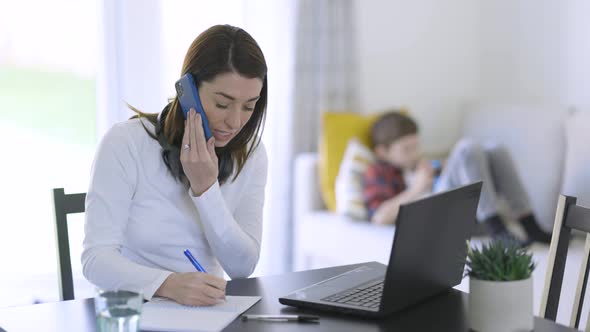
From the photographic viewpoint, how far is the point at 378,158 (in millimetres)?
3426

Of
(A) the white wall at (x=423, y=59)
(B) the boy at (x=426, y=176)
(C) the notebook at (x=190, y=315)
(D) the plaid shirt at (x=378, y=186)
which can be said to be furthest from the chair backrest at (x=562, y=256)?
(A) the white wall at (x=423, y=59)

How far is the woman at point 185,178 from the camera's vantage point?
1.62 meters

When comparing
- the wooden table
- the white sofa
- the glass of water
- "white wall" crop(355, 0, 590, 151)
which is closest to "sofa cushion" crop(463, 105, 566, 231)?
the white sofa

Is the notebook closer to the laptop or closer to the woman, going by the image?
the laptop

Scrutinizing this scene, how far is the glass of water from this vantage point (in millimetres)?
1140

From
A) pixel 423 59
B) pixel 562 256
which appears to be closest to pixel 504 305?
pixel 562 256

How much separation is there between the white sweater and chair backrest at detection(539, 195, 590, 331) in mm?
630

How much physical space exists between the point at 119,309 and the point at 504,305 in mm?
589

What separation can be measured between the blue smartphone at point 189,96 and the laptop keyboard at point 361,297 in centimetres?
48

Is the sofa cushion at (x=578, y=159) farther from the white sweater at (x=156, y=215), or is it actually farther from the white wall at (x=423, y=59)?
the white sweater at (x=156, y=215)

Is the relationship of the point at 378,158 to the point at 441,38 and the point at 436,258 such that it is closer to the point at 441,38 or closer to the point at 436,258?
the point at 441,38

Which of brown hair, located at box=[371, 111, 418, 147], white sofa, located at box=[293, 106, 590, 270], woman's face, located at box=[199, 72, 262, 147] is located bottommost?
white sofa, located at box=[293, 106, 590, 270]

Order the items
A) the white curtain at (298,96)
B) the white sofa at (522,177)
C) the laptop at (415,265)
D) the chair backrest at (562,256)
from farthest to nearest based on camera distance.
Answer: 1. the white curtain at (298,96)
2. the white sofa at (522,177)
3. the chair backrest at (562,256)
4. the laptop at (415,265)

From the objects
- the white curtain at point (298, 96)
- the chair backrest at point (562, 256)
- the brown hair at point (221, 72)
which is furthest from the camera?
the white curtain at point (298, 96)
